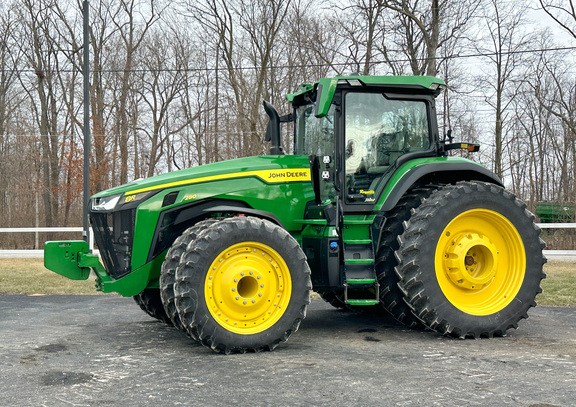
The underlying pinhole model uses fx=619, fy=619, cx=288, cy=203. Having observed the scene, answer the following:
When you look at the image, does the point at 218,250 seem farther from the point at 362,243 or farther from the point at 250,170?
the point at 362,243

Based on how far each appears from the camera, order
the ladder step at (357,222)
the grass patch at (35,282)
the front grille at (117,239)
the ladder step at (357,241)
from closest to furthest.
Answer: the front grille at (117,239) < the ladder step at (357,241) < the ladder step at (357,222) < the grass patch at (35,282)

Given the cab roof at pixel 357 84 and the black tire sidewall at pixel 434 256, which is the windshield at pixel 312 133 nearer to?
the cab roof at pixel 357 84

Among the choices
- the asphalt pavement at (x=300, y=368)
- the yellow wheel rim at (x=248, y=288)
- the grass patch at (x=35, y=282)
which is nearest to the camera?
the asphalt pavement at (x=300, y=368)

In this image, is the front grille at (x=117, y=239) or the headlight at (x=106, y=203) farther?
the headlight at (x=106, y=203)

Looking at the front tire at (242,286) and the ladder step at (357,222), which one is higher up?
the ladder step at (357,222)

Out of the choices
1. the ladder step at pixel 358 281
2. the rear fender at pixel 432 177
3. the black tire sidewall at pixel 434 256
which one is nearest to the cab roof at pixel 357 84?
the rear fender at pixel 432 177

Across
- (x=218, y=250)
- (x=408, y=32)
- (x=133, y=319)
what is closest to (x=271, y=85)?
(x=408, y=32)

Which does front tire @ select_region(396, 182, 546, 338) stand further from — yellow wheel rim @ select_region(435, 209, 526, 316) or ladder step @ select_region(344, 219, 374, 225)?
ladder step @ select_region(344, 219, 374, 225)

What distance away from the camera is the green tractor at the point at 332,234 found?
5500mm

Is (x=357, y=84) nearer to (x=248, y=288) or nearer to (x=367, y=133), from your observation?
(x=367, y=133)

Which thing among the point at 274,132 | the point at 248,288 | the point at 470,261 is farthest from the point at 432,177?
the point at 248,288

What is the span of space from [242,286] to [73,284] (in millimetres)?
7221

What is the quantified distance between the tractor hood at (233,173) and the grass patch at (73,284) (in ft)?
15.1

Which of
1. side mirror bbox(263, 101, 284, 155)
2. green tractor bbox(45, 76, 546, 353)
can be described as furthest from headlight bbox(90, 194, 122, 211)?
side mirror bbox(263, 101, 284, 155)
